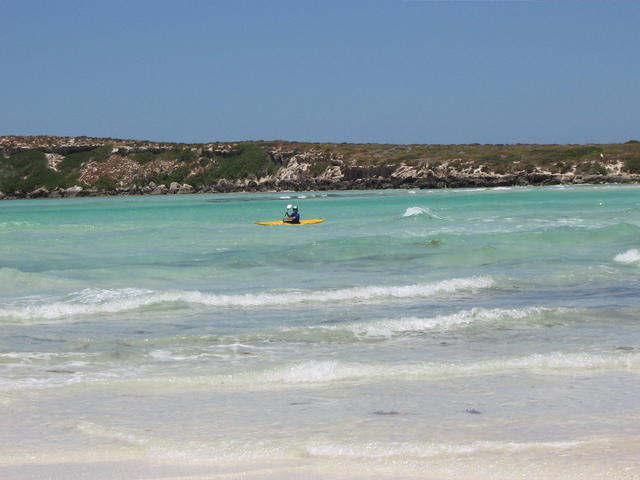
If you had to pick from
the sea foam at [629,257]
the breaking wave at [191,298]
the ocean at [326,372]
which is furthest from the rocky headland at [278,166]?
the breaking wave at [191,298]

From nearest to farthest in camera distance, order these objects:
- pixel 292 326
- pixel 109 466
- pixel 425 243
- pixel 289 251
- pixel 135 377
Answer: pixel 109 466
pixel 135 377
pixel 292 326
pixel 289 251
pixel 425 243

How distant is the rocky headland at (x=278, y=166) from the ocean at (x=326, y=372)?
8683 centimetres

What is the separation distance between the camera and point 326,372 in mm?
8195

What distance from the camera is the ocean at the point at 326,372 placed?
5.52 meters

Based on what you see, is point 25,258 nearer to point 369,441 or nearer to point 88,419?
point 88,419

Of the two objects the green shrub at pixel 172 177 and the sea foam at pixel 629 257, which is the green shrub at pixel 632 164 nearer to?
the green shrub at pixel 172 177

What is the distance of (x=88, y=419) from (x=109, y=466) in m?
1.31

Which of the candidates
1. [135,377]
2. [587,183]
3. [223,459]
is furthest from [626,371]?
[587,183]

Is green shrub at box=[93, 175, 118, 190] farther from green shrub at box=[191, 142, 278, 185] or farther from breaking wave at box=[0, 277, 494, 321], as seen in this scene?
breaking wave at box=[0, 277, 494, 321]

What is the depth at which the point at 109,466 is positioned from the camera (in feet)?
17.8

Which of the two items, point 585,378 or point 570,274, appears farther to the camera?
point 570,274

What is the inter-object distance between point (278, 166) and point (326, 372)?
114796 mm

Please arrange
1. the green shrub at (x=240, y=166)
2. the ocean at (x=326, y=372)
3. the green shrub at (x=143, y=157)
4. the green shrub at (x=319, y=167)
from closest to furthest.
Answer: the ocean at (x=326, y=372), the green shrub at (x=319, y=167), the green shrub at (x=240, y=166), the green shrub at (x=143, y=157)

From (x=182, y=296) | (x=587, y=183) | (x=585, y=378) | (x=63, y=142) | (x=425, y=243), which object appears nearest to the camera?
(x=585, y=378)
